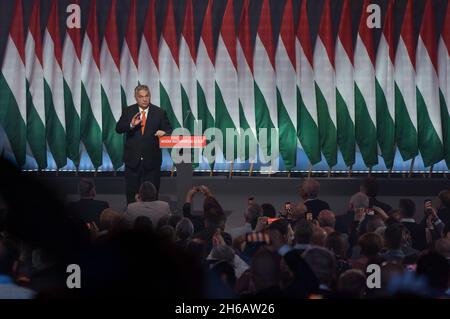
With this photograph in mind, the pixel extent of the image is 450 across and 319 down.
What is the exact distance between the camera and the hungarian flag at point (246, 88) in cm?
1268

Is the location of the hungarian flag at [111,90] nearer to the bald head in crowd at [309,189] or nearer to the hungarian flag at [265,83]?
the hungarian flag at [265,83]

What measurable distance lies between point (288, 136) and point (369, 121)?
3.77 ft

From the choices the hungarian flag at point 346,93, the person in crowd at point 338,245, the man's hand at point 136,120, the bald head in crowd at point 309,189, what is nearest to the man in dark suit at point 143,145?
the man's hand at point 136,120

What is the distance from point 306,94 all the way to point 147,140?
11.9ft

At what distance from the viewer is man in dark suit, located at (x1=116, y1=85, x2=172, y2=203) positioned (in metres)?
9.74

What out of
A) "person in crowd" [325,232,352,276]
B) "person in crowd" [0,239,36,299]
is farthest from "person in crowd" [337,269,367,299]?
"person in crowd" [0,239,36,299]

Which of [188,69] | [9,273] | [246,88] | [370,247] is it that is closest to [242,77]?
[246,88]

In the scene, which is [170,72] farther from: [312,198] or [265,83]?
[312,198]

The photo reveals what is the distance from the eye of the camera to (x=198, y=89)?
12820 millimetres

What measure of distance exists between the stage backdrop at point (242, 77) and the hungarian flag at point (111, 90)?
17mm

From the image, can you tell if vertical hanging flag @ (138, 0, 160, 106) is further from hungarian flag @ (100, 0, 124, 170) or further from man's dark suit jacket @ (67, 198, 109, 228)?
man's dark suit jacket @ (67, 198, 109, 228)

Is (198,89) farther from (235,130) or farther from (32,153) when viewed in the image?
(32,153)

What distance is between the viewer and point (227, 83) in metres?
12.8

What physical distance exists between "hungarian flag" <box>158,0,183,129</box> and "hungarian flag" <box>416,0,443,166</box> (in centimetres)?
340
